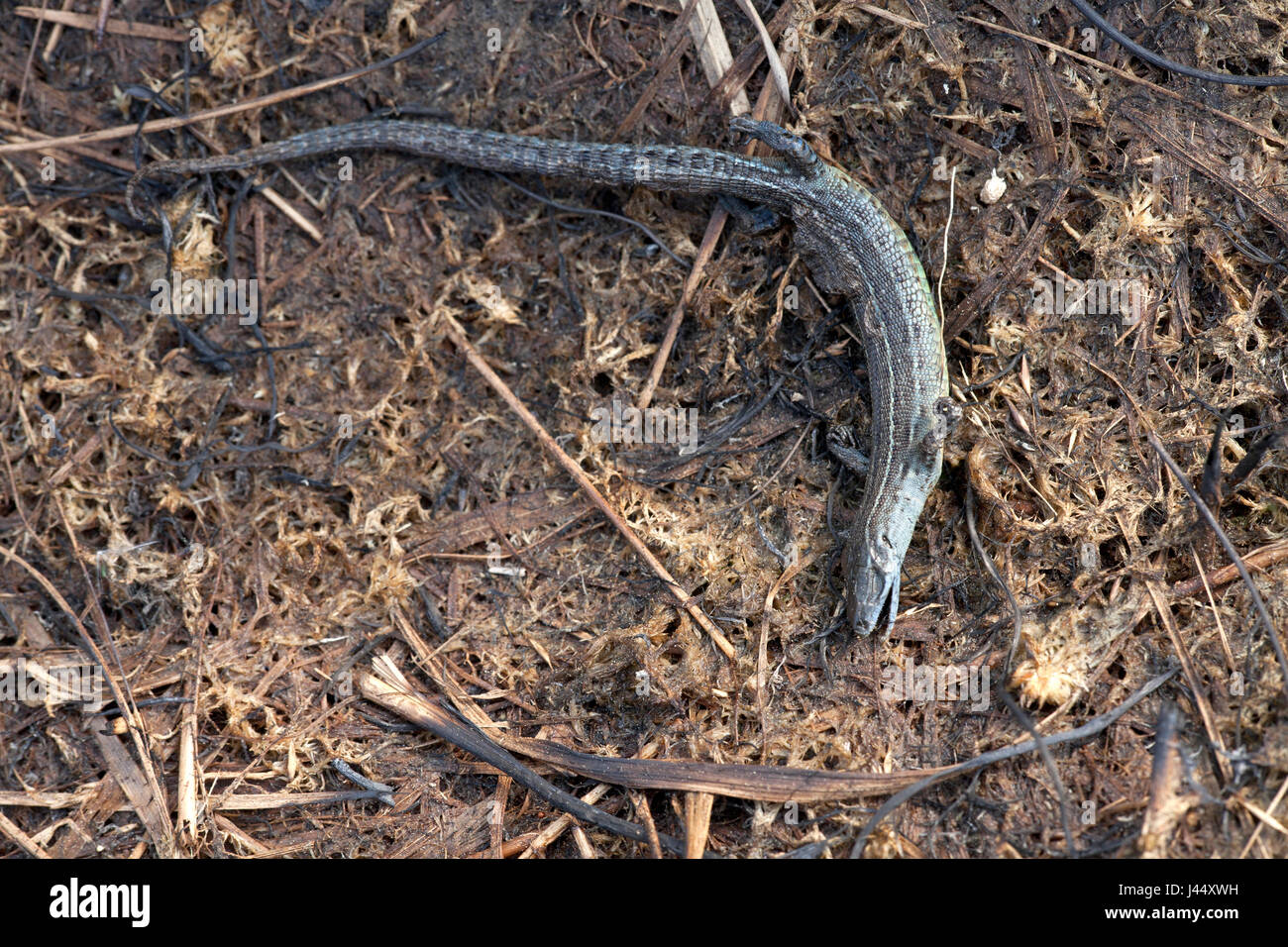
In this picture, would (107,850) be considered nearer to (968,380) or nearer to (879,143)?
(968,380)

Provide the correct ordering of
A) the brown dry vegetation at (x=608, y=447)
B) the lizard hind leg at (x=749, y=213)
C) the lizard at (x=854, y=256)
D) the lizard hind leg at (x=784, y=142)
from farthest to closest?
the lizard hind leg at (x=749, y=213) < the lizard hind leg at (x=784, y=142) < the lizard at (x=854, y=256) < the brown dry vegetation at (x=608, y=447)

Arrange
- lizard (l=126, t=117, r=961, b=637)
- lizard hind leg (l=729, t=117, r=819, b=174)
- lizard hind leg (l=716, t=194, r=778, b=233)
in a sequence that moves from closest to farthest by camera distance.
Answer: lizard (l=126, t=117, r=961, b=637)
lizard hind leg (l=729, t=117, r=819, b=174)
lizard hind leg (l=716, t=194, r=778, b=233)

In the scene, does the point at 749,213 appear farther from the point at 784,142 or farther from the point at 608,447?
the point at 608,447

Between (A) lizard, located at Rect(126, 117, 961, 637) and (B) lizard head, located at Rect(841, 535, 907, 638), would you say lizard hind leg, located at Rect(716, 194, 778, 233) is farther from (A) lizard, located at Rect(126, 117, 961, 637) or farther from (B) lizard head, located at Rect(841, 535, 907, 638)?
(B) lizard head, located at Rect(841, 535, 907, 638)

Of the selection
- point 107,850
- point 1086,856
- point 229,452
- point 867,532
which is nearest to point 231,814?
point 107,850

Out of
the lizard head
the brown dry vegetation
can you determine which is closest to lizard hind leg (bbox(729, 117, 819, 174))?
the brown dry vegetation

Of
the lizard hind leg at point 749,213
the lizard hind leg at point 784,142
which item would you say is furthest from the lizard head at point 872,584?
the lizard hind leg at point 784,142

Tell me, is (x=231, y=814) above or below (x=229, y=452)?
below

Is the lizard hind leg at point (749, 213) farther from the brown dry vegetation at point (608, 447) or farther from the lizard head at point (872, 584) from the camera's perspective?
the lizard head at point (872, 584)
